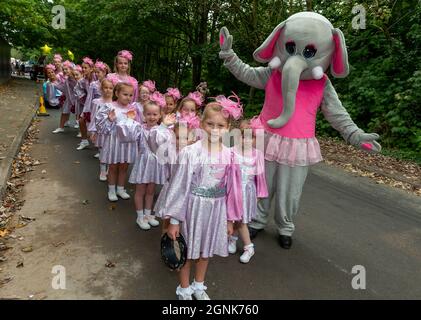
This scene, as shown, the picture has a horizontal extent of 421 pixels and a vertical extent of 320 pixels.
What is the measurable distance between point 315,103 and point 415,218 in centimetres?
255

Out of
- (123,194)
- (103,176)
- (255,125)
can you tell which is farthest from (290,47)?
(103,176)

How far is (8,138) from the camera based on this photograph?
7664 millimetres

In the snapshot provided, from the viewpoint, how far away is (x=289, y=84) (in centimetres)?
362

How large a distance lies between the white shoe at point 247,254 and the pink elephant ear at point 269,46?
1.95m

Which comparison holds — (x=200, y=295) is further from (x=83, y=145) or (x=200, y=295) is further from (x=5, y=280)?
(x=83, y=145)

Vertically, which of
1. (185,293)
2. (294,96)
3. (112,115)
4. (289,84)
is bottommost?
(185,293)

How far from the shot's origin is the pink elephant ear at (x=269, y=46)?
3918 mm

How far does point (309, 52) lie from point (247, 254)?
204 centimetres

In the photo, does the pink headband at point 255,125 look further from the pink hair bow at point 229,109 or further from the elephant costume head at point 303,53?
the pink hair bow at point 229,109

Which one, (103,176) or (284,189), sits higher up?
(284,189)

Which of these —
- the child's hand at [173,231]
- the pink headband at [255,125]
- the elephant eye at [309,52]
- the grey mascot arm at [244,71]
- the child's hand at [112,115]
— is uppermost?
the elephant eye at [309,52]

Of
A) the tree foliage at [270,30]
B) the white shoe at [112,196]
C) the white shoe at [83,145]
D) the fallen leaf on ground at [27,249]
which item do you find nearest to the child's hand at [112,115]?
the white shoe at [112,196]

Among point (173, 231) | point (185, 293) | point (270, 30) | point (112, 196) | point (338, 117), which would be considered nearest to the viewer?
point (173, 231)
